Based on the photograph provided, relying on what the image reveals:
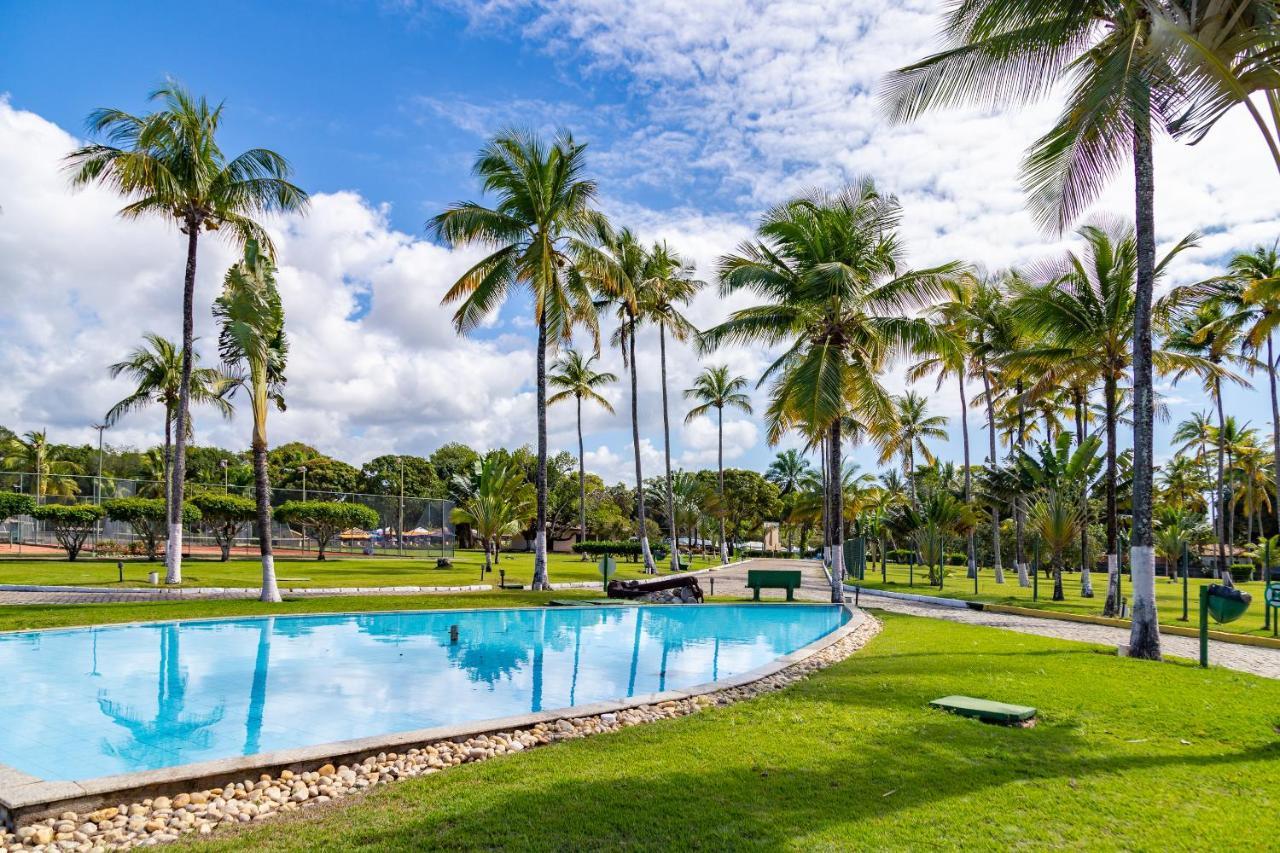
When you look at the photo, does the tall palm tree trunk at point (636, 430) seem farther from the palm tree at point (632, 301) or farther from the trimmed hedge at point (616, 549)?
the trimmed hedge at point (616, 549)

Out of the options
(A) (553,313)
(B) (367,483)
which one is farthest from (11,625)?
(B) (367,483)

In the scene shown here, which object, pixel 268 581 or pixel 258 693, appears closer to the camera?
pixel 258 693

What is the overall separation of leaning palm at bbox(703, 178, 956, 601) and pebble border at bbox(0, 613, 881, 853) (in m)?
13.1

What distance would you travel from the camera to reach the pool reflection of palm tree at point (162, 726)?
712 centimetres

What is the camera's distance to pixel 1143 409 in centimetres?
1216

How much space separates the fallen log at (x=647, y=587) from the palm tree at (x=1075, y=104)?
36.8 ft

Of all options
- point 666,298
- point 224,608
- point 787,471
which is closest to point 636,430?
point 666,298

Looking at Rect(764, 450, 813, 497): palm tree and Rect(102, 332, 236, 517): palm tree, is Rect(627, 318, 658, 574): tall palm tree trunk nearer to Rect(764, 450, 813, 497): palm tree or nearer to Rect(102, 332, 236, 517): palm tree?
Rect(102, 332, 236, 517): palm tree

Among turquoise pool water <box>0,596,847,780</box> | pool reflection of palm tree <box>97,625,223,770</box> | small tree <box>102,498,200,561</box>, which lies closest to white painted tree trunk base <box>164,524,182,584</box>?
turquoise pool water <box>0,596,847,780</box>

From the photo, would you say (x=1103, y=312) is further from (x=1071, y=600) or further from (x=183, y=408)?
(x=183, y=408)

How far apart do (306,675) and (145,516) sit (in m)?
23.3

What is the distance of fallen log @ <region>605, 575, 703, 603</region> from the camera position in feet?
68.6

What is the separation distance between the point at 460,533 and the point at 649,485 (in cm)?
1727

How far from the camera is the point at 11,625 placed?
13203mm
